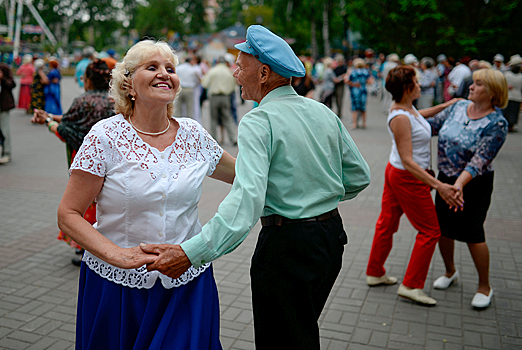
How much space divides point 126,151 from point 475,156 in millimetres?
2839

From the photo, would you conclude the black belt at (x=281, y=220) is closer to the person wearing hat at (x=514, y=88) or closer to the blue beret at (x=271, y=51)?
the blue beret at (x=271, y=51)

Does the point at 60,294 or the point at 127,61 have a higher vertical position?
the point at 127,61

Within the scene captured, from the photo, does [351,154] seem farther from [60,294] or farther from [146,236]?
[60,294]

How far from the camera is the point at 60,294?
14.1ft

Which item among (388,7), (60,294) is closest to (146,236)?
(60,294)

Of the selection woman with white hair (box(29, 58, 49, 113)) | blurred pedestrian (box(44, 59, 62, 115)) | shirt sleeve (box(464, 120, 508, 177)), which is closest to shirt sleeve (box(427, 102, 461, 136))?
shirt sleeve (box(464, 120, 508, 177))

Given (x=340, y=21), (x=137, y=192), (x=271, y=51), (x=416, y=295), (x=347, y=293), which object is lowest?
(x=347, y=293)

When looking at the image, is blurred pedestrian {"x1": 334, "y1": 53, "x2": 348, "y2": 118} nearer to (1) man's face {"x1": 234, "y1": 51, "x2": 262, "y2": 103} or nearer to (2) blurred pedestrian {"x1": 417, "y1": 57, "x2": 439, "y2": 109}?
(2) blurred pedestrian {"x1": 417, "y1": 57, "x2": 439, "y2": 109}

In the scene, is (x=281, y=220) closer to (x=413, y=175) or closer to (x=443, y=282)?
(x=413, y=175)

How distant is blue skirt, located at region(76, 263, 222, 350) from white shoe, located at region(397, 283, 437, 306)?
2343mm

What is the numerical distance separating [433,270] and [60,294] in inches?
137

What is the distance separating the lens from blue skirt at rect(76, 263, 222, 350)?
7.33 ft

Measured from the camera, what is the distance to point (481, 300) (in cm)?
411

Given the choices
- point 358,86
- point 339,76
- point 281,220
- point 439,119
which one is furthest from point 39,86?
point 281,220
